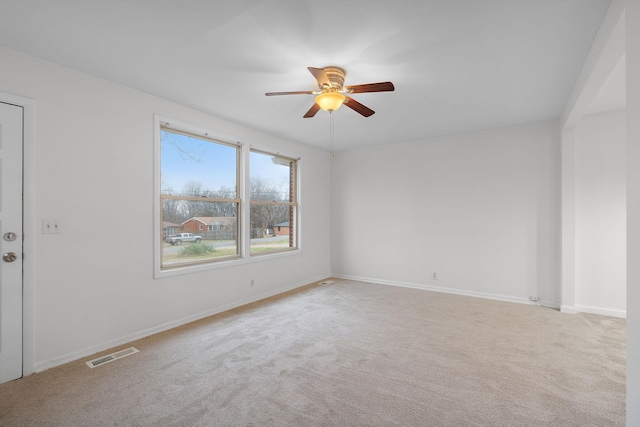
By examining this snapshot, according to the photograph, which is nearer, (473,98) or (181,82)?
(181,82)

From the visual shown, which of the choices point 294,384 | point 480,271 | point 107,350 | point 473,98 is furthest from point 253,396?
point 480,271

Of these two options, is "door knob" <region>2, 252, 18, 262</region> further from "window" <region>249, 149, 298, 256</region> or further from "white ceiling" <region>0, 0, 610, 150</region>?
"window" <region>249, 149, 298, 256</region>

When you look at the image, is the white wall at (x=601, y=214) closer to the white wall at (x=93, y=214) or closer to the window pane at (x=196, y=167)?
the window pane at (x=196, y=167)

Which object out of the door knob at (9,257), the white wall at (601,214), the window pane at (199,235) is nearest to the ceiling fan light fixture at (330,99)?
the window pane at (199,235)

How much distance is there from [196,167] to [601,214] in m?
5.08

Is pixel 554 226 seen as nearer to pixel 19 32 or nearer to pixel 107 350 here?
pixel 107 350

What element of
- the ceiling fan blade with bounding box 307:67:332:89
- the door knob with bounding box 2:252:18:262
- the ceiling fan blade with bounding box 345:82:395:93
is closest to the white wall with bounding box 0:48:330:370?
the door knob with bounding box 2:252:18:262

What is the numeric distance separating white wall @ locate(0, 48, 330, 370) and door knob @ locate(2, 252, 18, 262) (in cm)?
13

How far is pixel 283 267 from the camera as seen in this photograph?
499 centimetres

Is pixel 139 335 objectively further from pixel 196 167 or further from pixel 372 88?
pixel 372 88

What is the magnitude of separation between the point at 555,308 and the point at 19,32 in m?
6.12

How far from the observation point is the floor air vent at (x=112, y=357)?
2.58 m

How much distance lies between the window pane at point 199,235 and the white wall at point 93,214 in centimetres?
28

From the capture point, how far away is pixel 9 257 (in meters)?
2.34
